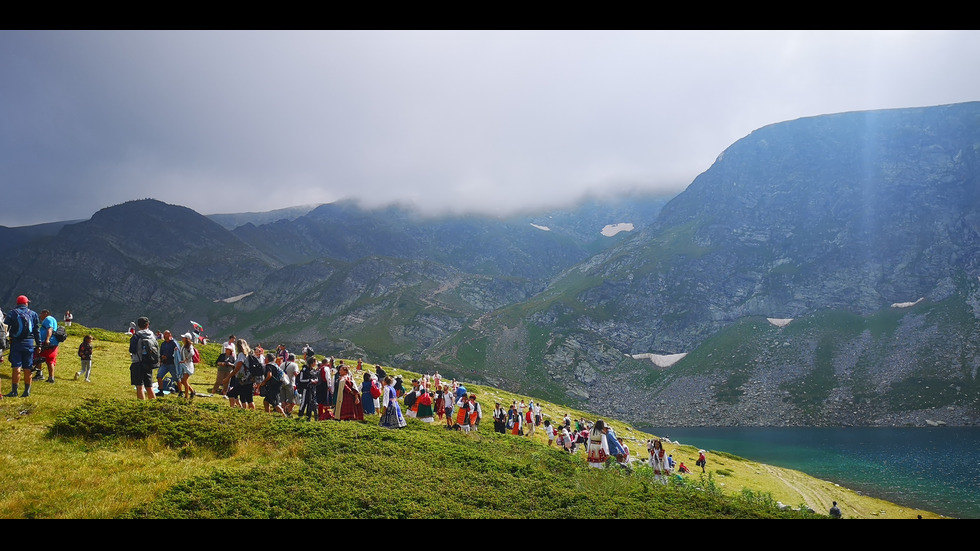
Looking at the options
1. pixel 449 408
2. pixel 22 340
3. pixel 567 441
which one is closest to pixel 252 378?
pixel 22 340

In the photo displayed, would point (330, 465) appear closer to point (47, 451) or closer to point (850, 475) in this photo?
point (47, 451)

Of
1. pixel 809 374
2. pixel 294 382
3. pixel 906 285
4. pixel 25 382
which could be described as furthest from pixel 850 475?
pixel 906 285

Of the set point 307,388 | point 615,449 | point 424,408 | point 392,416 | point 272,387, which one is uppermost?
point 272,387

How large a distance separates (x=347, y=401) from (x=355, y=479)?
1048 cm

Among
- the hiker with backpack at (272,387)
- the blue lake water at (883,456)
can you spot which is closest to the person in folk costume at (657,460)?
the hiker with backpack at (272,387)

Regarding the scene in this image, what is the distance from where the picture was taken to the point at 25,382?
18438 mm

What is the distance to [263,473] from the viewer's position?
578 inches

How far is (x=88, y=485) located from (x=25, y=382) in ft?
32.1

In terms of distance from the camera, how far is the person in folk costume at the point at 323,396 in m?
24.3

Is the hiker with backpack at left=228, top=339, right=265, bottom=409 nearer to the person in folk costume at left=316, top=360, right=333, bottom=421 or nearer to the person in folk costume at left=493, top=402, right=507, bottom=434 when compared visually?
the person in folk costume at left=316, top=360, right=333, bottom=421

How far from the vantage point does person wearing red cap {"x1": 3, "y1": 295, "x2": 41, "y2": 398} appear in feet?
58.3

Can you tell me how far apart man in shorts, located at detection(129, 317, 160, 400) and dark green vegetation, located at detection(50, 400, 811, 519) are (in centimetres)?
215

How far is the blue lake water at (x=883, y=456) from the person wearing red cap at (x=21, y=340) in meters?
63.8

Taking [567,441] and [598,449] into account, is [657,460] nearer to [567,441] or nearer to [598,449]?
[598,449]
